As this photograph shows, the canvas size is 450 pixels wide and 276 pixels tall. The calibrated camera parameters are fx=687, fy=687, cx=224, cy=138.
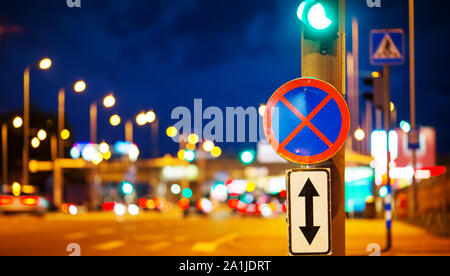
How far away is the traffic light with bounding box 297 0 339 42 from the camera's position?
5.45m

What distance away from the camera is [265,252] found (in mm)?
17141

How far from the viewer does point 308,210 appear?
5.16 m

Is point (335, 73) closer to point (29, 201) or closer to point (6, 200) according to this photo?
point (29, 201)

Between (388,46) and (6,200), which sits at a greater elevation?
(388,46)

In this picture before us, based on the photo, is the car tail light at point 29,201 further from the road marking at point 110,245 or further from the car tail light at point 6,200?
the road marking at point 110,245

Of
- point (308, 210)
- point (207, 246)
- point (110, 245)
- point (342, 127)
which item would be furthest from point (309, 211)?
point (110, 245)

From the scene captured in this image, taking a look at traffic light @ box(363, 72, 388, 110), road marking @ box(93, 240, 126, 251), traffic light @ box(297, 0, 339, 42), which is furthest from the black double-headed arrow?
road marking @ box(93, 240, 126, 251)

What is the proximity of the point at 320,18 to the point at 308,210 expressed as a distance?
1532mm

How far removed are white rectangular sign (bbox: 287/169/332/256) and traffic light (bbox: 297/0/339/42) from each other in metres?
1.12

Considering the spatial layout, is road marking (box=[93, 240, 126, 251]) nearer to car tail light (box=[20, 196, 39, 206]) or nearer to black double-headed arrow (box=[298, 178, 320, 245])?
black double-headed arrow (box=[298, 178, 320, 245])

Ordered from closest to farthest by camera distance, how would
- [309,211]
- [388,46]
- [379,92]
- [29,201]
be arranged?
[309,211] → [388,46] → [379,92] → [29,201]

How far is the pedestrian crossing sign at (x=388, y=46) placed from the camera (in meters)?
15.6
